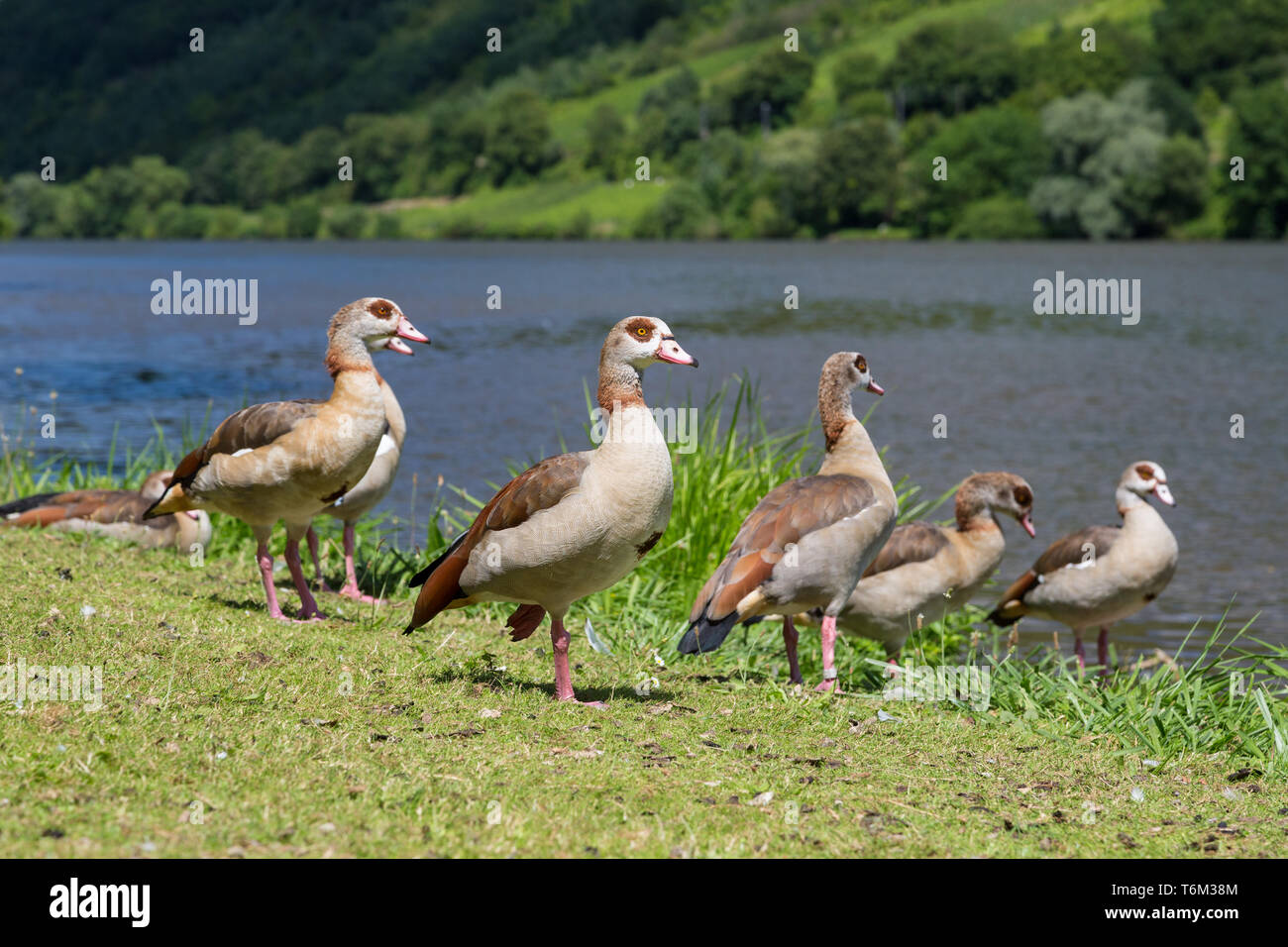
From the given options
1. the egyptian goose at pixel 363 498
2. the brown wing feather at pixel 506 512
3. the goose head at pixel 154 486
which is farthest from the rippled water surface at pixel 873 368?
the brown wing feather at pixel 506 512

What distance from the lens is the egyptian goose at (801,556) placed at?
8.48 meters

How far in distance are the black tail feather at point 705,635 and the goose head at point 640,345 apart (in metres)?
1.73

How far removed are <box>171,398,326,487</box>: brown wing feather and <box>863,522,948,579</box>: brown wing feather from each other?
4.44 meters

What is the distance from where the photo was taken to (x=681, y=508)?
12461 millimetres

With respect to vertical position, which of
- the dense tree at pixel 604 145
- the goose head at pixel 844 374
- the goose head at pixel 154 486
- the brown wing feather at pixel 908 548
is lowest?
the brown wing feather at pixel 908 548

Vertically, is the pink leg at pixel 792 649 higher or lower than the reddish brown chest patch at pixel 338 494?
lower

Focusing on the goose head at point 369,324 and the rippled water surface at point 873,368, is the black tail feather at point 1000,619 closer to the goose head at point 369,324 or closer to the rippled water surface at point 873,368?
the rippled water surface at point 873,368

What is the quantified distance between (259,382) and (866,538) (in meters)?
25.7

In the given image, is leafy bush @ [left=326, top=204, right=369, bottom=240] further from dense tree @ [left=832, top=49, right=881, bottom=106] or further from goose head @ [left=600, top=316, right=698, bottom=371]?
goose head @ [left=600, top=316, right=698, bottom=371]

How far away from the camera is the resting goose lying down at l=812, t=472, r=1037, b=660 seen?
33.3 ft

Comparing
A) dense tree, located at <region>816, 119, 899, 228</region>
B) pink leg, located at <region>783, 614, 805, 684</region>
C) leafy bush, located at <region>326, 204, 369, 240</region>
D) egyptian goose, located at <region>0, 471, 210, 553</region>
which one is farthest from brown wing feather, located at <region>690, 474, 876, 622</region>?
leafy bush, located at <region>326, 204, 369, 240</region>

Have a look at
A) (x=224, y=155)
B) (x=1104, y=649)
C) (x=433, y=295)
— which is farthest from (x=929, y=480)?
(x=224, y=155)
